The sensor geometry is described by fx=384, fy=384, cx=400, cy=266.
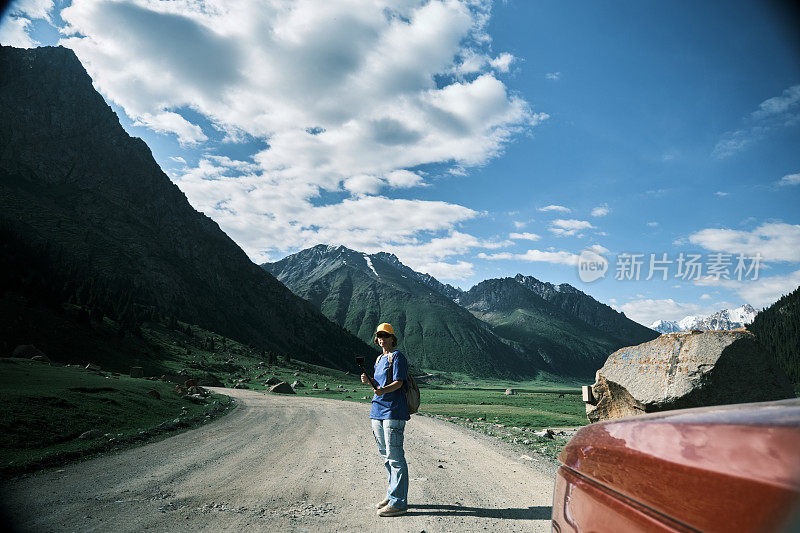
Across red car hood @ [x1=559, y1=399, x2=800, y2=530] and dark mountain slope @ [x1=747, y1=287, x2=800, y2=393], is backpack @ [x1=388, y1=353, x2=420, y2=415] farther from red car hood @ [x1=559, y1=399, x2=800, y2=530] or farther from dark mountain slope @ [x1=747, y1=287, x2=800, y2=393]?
dark mountain slope @ [x1=747, y1=287, x2=800, y2=393]

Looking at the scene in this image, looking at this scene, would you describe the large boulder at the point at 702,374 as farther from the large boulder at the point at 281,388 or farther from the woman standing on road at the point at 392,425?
the large boulder at the point at 281,388

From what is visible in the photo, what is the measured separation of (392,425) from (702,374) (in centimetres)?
664

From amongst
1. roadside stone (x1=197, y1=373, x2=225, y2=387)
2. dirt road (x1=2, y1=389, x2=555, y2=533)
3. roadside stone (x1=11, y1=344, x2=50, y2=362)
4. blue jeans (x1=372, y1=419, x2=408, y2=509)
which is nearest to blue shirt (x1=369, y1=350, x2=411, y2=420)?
blue jeans (x1=372, y1=419, x2=408, y2=509)

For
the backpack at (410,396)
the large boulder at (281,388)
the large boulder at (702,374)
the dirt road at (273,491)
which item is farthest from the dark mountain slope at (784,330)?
the backpack at (410,396)

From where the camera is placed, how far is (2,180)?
416ft

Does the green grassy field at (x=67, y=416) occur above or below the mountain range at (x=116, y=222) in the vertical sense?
below

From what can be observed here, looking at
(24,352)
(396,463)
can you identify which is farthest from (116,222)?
(396,463)

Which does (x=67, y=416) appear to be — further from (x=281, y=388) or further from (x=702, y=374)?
(x=281, y=388)

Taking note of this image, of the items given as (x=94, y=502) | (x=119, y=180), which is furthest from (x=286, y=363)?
(x=119, y=180)

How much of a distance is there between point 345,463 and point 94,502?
17.7ft

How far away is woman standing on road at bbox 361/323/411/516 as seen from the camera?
641 cm

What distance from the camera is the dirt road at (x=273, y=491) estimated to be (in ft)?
19.5

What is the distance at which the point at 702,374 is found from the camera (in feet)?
26.3

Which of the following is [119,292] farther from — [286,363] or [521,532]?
[521,532]
